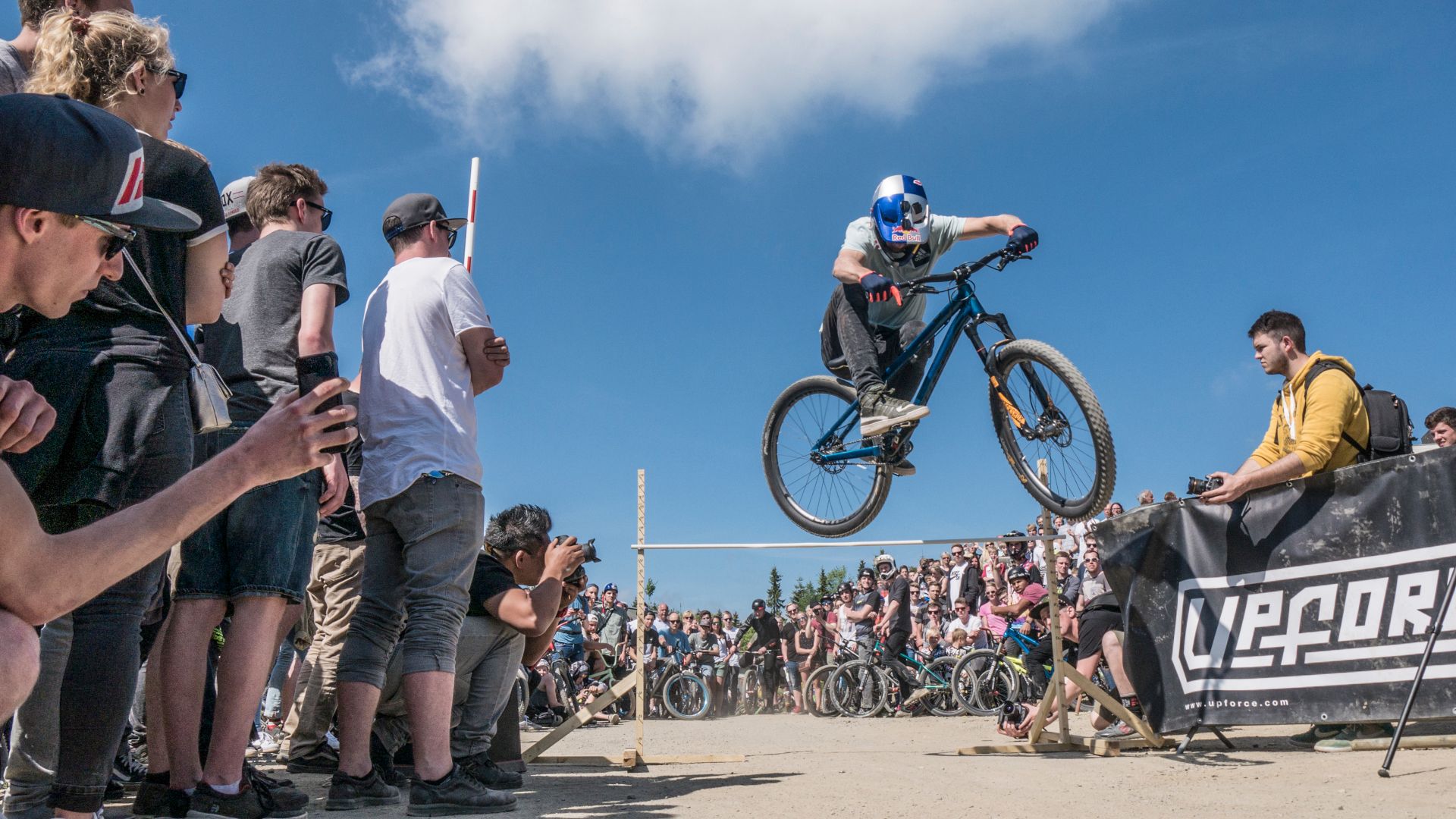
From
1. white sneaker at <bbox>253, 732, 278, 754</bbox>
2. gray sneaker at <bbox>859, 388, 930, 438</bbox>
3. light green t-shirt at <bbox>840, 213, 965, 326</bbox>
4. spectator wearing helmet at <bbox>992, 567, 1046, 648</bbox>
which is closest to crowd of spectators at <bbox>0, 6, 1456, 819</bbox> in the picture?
white sneaker at <bbox>253, 732, 278, 754</bbox>

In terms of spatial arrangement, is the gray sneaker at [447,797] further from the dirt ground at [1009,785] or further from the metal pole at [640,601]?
the metal pole at [640,601]

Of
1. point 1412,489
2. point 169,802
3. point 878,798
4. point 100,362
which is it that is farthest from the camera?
point 1412,489

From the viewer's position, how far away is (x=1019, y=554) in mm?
14258

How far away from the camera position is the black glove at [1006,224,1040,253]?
209 inches

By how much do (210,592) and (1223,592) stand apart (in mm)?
5238

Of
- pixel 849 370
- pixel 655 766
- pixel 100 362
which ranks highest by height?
pixel 849 370

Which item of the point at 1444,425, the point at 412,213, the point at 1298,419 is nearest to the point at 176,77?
the point at 412,213

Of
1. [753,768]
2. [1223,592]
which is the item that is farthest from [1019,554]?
[753,768]

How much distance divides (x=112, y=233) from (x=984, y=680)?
1226 cm

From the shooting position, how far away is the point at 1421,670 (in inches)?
192

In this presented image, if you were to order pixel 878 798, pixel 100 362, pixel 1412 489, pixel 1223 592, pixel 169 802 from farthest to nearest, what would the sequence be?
pixel 1223 592
pixel 1412 489
pixel 878 798
pixel 169 802
pixel 100 362

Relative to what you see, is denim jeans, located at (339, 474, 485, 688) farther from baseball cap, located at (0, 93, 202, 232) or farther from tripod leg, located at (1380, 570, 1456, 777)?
tripod leg, located at (1380, 570, 1456, 777)

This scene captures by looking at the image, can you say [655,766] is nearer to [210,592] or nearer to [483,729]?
[483,729]

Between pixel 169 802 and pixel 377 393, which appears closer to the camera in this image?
pixel 169 802
